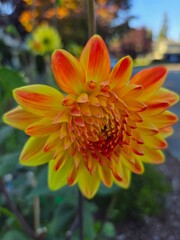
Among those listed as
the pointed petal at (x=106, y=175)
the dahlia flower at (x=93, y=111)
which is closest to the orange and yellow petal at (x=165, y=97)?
the dahlia flower at (x=93, y=111)

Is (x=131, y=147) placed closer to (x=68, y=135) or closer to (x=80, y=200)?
(x=68, y=135)

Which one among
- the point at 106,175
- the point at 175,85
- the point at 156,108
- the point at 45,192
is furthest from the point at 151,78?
the point at 45,192

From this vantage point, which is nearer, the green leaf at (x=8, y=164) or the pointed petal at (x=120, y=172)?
the pointed petal at (x=120, y=172)

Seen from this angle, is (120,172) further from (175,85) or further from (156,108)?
(175,85)

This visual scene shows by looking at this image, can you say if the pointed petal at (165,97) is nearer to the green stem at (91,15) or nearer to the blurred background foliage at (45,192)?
the green stem at (91,15)

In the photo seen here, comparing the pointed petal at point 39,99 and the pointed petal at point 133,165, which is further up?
the pointed petal at point 39,99

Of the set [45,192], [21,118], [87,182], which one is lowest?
[45,192]
